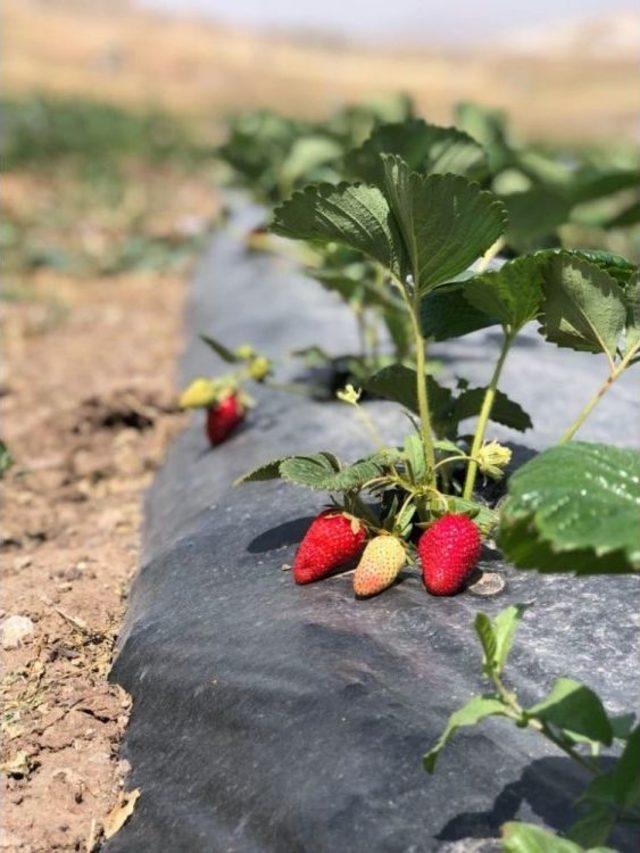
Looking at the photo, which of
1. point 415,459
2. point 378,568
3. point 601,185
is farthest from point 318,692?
point 601,185

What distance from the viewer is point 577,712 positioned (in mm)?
1141

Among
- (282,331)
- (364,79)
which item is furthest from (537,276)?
(364,79)

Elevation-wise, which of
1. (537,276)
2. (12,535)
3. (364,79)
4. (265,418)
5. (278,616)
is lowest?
(364,79)

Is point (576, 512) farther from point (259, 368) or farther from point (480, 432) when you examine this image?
point (259, 368)

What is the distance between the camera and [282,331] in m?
3.57

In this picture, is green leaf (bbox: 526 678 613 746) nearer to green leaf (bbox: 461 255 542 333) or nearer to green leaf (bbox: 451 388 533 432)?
green leaf (bbox: 461 255 542 333)

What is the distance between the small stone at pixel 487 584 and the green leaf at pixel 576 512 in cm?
44

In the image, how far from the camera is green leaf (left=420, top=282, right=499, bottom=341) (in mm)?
1799

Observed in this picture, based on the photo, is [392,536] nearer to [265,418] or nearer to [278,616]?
[278,616]

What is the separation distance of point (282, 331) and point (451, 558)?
208 cm

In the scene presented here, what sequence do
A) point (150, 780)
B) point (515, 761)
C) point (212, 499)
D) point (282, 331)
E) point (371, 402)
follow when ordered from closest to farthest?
point (515, 761)
point (150, 780)
point (212, 499)
point (371, 402)
point (282, 331)

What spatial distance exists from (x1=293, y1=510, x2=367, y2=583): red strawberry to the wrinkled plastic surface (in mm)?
35

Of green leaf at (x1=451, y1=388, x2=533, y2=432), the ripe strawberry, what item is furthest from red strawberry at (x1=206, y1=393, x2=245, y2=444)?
the ripe strawberry

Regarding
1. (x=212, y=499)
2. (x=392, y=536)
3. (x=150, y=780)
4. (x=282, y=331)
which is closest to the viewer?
(x=150, y=780)
